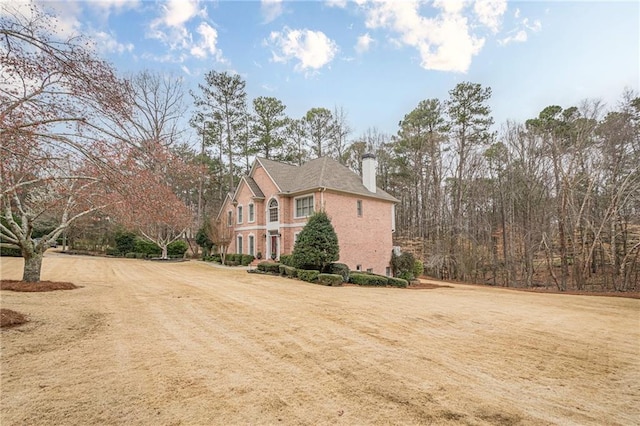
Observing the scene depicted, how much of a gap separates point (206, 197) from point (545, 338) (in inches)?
1471

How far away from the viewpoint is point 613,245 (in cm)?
1602

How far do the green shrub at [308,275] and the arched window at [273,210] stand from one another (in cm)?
663

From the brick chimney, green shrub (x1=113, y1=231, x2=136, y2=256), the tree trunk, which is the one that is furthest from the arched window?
green shrub (x1=113, y1=231, x2=136, y2=256)

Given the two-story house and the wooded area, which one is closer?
the wooded area

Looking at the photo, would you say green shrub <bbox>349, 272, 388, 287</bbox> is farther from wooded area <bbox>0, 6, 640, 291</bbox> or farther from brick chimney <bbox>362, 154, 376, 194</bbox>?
wooded area <bbox>0, 6, 640, 291</bbox>

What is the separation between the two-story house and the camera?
60.4ft

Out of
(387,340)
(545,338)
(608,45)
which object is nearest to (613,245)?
(608,45)

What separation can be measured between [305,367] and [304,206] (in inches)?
594

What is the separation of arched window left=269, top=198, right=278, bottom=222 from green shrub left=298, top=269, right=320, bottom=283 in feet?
21.8

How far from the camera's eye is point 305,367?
398 centimetres

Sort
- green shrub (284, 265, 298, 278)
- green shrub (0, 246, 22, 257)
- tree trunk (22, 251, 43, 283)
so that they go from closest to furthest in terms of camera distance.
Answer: tree trunk (22, 251, 43, 283)
green shrub (284, 265, 298, 278)
green shrub (0, 246, 22, 257)

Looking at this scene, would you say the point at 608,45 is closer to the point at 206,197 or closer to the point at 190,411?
the point at 190,411

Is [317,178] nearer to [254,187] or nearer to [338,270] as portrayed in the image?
[254,187]

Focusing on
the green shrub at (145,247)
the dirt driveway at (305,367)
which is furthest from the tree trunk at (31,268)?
the green shrub at (145,247)
